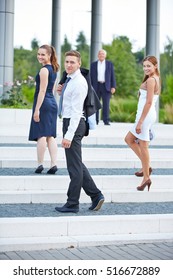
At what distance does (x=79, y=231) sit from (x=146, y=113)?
94.2 inches

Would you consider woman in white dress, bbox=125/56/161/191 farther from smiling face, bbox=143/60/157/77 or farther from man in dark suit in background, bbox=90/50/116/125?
man in dark suit in background, bbox=90/50/116/125

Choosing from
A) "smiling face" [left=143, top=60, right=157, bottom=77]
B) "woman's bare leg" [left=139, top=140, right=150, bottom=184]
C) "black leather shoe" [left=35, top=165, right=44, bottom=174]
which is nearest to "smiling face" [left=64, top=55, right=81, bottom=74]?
"smiling face" [left=143, top=60, right=157, bottom=77]

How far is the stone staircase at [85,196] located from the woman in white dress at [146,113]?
1.45 ft

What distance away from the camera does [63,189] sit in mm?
10945

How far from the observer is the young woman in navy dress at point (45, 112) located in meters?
11.3

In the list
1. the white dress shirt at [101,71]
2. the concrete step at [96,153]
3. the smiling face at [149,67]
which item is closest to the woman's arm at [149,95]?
the smiling face at [149,67]

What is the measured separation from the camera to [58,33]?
31141 millimetres

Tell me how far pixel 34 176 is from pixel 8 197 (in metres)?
0.93

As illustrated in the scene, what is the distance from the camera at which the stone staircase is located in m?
8.52

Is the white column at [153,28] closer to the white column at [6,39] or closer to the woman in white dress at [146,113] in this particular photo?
the white column at [6,39]

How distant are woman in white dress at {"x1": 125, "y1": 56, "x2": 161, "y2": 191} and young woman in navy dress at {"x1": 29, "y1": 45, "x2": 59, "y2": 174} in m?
1.30

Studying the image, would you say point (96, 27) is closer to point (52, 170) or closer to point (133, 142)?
point (52, 170)

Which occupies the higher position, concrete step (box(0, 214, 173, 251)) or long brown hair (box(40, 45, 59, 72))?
long brown hair (box(40, 45, 59, 72))
